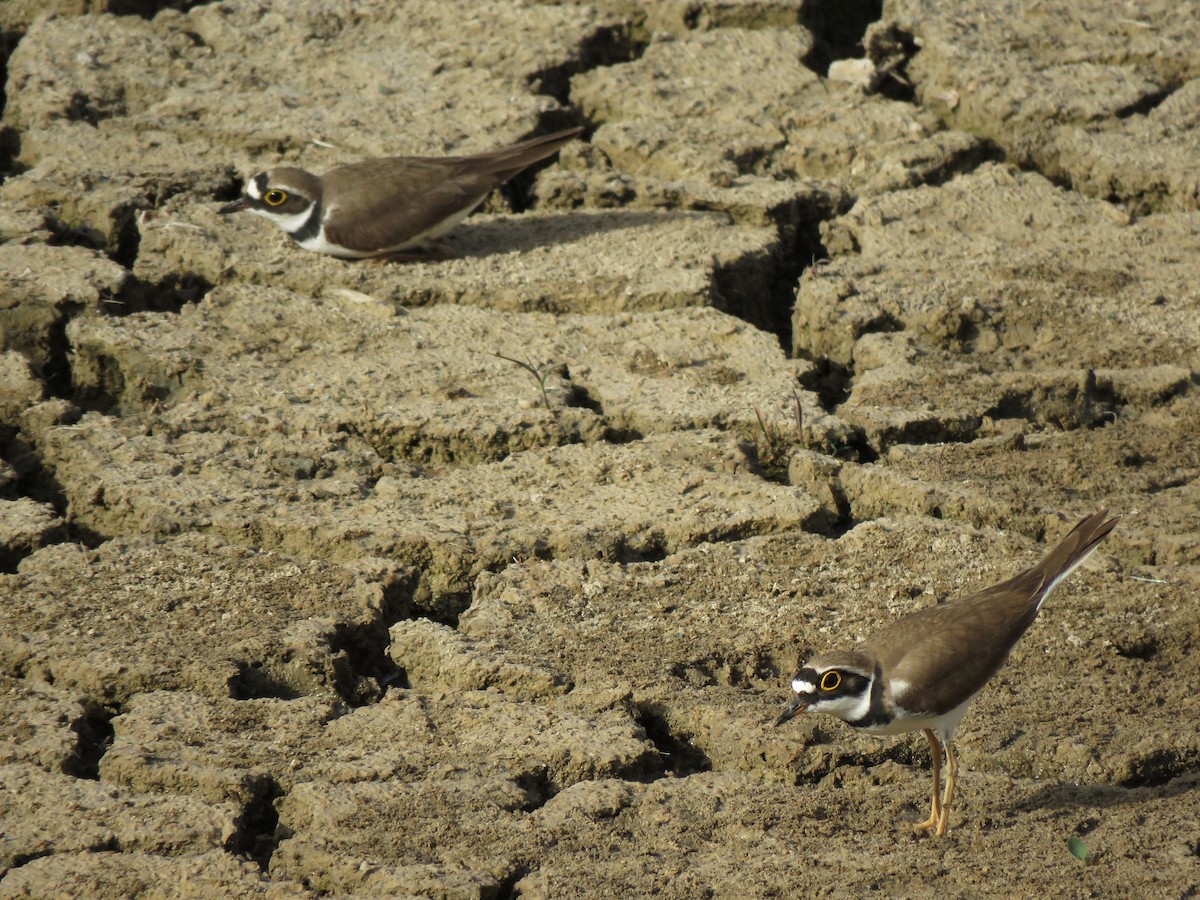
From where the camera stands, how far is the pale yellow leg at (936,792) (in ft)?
10.3

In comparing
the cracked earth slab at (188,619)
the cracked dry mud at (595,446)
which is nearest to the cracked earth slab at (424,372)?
the cracked dry mud at (595,446)

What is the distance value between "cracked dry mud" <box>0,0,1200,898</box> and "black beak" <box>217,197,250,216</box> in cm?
11

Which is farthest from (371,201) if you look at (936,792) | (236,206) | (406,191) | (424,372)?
(936,792)

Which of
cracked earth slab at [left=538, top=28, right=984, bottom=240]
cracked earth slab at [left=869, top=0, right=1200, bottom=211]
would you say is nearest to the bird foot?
cracked earth slab at [left=538, top=28, right=984, bottom=240]

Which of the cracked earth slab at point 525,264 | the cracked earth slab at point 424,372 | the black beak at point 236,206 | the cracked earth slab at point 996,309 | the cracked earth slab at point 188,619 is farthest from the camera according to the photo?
the black beak at point 236,206

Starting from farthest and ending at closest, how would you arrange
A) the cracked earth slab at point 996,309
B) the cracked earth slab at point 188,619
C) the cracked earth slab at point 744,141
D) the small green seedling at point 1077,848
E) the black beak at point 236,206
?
the cracked earth slab at point 744,141, the black beak at point 236,206, the cracked earth slab at point 996,309, the cracked earth slab at point 188,619, the small green seedling at point 1077,848

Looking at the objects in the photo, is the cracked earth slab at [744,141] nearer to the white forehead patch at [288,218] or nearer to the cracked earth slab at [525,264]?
the cracked earth slab at [525,264]

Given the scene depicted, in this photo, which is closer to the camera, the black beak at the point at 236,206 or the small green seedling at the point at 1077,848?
the small green seedling at the point at 1077,848

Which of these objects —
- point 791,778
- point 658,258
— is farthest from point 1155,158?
point 791,778

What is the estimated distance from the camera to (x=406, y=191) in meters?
5.34

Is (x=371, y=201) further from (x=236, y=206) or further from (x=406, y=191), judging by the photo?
(x=236, y=206)

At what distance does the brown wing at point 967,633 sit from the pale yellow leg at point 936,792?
0.48ft

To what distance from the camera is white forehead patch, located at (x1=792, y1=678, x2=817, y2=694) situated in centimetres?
317

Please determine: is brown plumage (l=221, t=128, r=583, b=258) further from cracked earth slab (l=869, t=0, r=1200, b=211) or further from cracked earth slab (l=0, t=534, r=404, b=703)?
cracked earth slab (l=869, t=0, r=1200, b=211)
